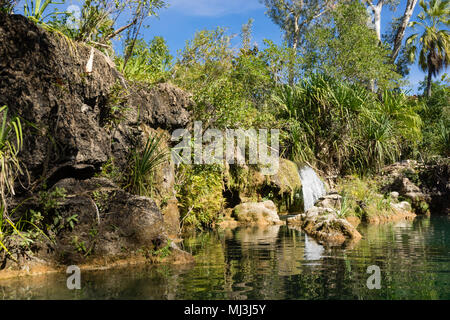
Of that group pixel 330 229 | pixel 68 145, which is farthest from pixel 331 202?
pixel 68 145

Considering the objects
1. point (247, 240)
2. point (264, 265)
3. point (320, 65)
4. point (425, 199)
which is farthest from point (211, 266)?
point (320, 65)

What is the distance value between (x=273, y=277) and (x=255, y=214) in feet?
24.8

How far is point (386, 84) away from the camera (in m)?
22.5

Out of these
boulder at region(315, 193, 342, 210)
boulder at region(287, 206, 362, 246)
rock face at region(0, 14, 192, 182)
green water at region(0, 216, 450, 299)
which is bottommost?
green water at region(0, 216, 450, 299)

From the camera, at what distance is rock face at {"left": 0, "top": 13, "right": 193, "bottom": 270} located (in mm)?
5594

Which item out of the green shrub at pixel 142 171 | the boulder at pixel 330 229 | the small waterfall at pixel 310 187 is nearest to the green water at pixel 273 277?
the boulder at pixel 330 229

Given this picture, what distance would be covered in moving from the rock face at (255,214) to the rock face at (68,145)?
6.25 metres

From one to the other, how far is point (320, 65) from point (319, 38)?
56.2 inches

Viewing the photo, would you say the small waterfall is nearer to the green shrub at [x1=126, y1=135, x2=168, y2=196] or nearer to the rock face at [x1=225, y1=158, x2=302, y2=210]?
the rock face at [x1=225, y1=158, x2=302, y2=210]

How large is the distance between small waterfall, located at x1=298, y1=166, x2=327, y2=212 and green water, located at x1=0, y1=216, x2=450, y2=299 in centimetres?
709

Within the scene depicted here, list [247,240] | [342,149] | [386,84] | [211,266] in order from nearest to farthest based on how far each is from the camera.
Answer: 1. [211,266]
2. [247,240]
3. [342,149]
4. [386,84]

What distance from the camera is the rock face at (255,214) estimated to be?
12219 millimetres

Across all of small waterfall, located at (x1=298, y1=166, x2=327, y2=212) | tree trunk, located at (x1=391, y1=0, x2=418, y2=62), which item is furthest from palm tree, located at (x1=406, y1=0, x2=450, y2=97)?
small waterfall, located at (x1=298, y1=166, x2=327, y2=212)

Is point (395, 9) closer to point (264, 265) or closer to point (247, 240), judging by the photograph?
point (247, 240)
